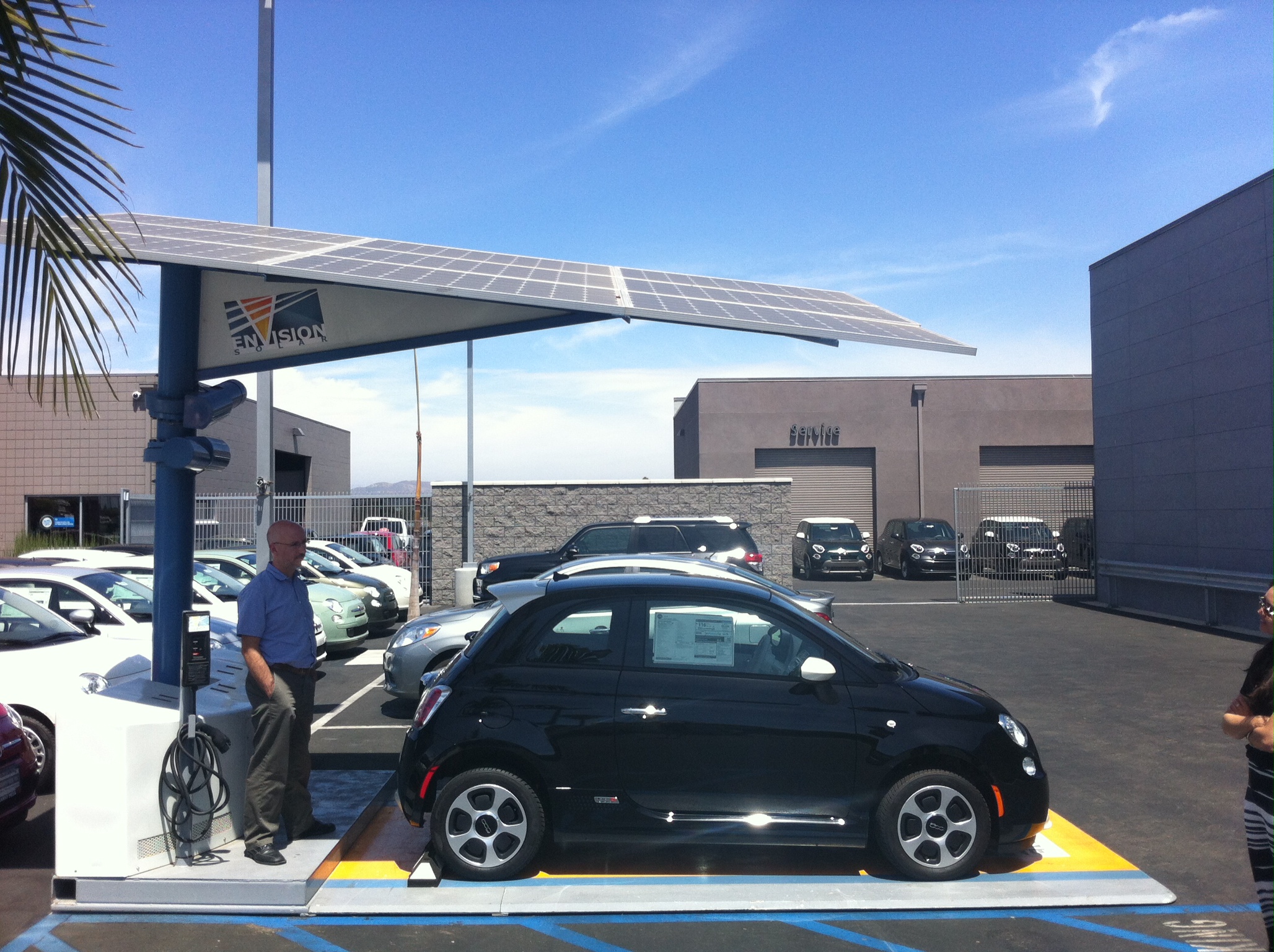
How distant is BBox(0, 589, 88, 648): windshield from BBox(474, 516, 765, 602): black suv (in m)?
8.36

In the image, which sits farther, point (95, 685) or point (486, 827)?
point (95, 685)

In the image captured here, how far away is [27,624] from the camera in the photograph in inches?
292

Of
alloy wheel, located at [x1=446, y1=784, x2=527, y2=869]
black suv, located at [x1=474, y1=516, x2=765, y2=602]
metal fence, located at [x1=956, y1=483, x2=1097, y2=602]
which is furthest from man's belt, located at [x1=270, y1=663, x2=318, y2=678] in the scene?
metal fence, located at [x1=956, y1=483, x2=1097, y2=602]

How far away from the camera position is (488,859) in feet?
17.0

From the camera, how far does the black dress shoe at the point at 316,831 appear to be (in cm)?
556

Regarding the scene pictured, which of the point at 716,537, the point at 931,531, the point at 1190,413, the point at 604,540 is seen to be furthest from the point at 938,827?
the point at 931,531

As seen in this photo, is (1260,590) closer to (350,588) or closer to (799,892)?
(799,892)

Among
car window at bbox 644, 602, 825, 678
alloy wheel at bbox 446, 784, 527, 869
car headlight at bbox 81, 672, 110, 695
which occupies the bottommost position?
alloy wheel at bbox 446, 784, 527, 869

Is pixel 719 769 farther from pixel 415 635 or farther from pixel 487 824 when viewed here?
pixel 415 635

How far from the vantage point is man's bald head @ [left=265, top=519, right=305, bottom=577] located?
17.4 ft

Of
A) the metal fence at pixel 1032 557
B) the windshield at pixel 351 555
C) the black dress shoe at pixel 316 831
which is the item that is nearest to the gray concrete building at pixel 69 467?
the windshield at pixel 351 555

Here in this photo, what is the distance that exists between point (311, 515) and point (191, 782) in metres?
16.4

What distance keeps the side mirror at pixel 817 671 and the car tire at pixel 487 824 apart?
1594mm

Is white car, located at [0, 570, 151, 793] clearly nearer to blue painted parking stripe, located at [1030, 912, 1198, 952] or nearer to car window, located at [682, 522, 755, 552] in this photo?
blue painted parking stripe, located at [1030, 912, 1198, 952]
